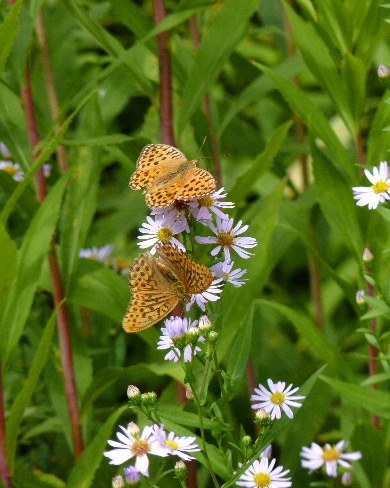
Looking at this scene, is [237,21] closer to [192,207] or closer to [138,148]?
[138,148]

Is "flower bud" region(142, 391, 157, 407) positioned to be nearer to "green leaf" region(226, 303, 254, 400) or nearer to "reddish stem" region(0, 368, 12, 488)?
"green leaf" region(226, 303, 254, 400)

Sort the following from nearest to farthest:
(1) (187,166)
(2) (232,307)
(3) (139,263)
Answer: (3) (139,263) < (1) (187,166) < (2) (232,307)

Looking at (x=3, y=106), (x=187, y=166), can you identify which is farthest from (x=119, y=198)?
(x=187, y=166)

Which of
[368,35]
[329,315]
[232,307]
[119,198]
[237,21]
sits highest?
[237,21]

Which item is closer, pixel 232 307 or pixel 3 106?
pixel 232 307

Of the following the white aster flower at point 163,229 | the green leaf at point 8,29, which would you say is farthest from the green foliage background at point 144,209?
the white aster flower at point 163,229

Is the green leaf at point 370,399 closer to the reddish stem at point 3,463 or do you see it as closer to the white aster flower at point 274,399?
the white aster flower at point 274,399

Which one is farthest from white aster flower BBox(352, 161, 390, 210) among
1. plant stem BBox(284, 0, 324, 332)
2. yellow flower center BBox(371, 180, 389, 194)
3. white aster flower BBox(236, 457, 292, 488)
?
plant stem BBox(284, 0, 324, 332)
